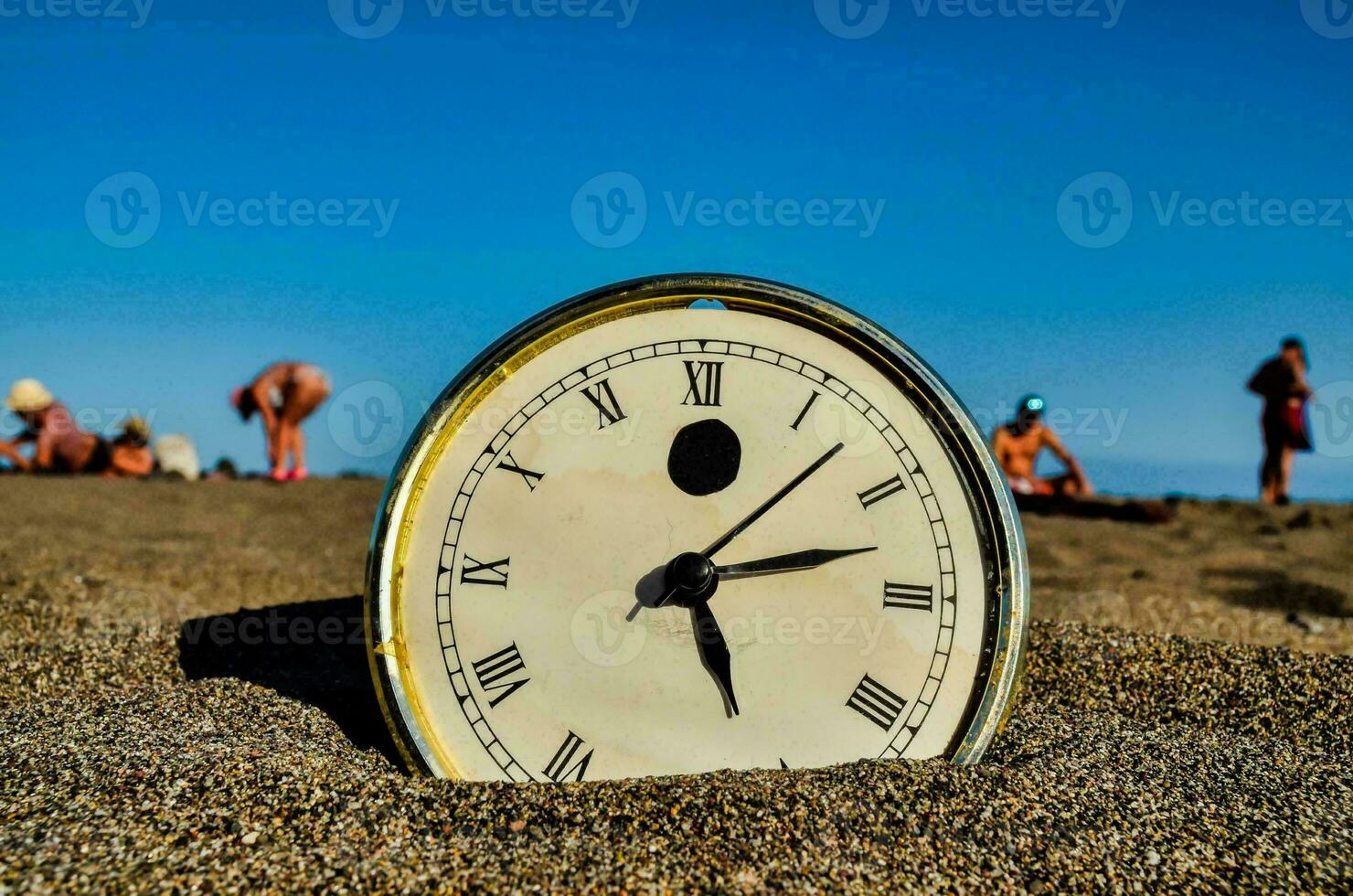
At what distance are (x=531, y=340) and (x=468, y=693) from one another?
30.9 inches

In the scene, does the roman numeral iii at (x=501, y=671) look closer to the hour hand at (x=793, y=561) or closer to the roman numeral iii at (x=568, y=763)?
the roman numeral iii at (x=568, y=763)

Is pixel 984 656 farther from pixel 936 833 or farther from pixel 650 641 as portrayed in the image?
pixel 650 641

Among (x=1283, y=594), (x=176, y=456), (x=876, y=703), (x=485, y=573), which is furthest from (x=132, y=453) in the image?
(x=876, y=703)

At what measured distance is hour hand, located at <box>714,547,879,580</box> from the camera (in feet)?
7.55

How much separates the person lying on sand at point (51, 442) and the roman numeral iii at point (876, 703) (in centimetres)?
1201

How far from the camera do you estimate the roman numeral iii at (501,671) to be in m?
2.28

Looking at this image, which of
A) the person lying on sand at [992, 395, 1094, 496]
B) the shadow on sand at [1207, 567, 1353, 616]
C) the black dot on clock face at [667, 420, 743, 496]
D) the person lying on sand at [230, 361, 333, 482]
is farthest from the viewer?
the person lying on sand at [230, 361, 333, 482]

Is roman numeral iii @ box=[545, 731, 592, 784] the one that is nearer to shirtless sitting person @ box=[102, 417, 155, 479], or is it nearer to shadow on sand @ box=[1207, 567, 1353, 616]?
shadow on sand @ box=[1207, 567, 1353, 616]

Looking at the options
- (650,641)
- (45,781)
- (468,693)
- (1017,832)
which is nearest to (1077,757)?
(1017,832)

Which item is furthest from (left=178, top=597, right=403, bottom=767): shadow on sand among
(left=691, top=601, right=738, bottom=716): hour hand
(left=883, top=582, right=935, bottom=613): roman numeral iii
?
(left=883, top=582, right=935, bottom=613): roman numeral iii

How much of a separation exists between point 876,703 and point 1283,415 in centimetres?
929

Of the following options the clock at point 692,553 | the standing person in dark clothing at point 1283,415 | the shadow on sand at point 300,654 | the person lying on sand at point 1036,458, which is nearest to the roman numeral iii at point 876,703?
the clock at point 692,553

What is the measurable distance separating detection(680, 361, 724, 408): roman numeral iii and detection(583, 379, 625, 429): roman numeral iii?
151 millimetres

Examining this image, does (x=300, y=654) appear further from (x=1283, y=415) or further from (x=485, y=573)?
(x=1283, y=415)
